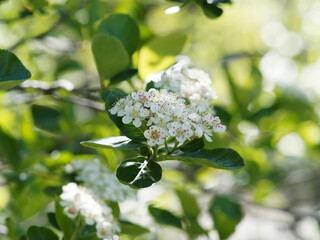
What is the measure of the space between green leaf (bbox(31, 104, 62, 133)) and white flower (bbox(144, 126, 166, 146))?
0.85m

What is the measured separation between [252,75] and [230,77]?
88 mm

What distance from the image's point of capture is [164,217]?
1.15 meters

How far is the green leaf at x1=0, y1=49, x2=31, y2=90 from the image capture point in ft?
2.47

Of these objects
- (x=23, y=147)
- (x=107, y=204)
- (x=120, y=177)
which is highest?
(x=120, y=177)

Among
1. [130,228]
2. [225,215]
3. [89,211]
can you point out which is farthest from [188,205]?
[89,211]

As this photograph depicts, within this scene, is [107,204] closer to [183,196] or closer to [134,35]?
[183,196]

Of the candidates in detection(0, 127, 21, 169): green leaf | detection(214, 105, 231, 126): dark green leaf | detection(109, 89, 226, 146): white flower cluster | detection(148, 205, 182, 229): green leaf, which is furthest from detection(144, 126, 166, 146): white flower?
detection(0, 127, 21, 169): green leaf

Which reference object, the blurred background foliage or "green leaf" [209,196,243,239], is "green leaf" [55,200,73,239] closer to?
the blurred background foliage

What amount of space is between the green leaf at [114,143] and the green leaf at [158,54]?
0.44 metres

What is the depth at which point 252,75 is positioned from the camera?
4.93 feet

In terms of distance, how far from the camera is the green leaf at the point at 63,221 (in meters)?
0.92

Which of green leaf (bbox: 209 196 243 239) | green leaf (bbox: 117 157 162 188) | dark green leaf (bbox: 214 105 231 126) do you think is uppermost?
green leaf (bbox: 117 157 162 188)

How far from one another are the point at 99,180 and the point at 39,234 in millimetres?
232

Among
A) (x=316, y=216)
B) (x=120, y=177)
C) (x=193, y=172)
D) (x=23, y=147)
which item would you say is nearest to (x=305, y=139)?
(x=316, y=216)
